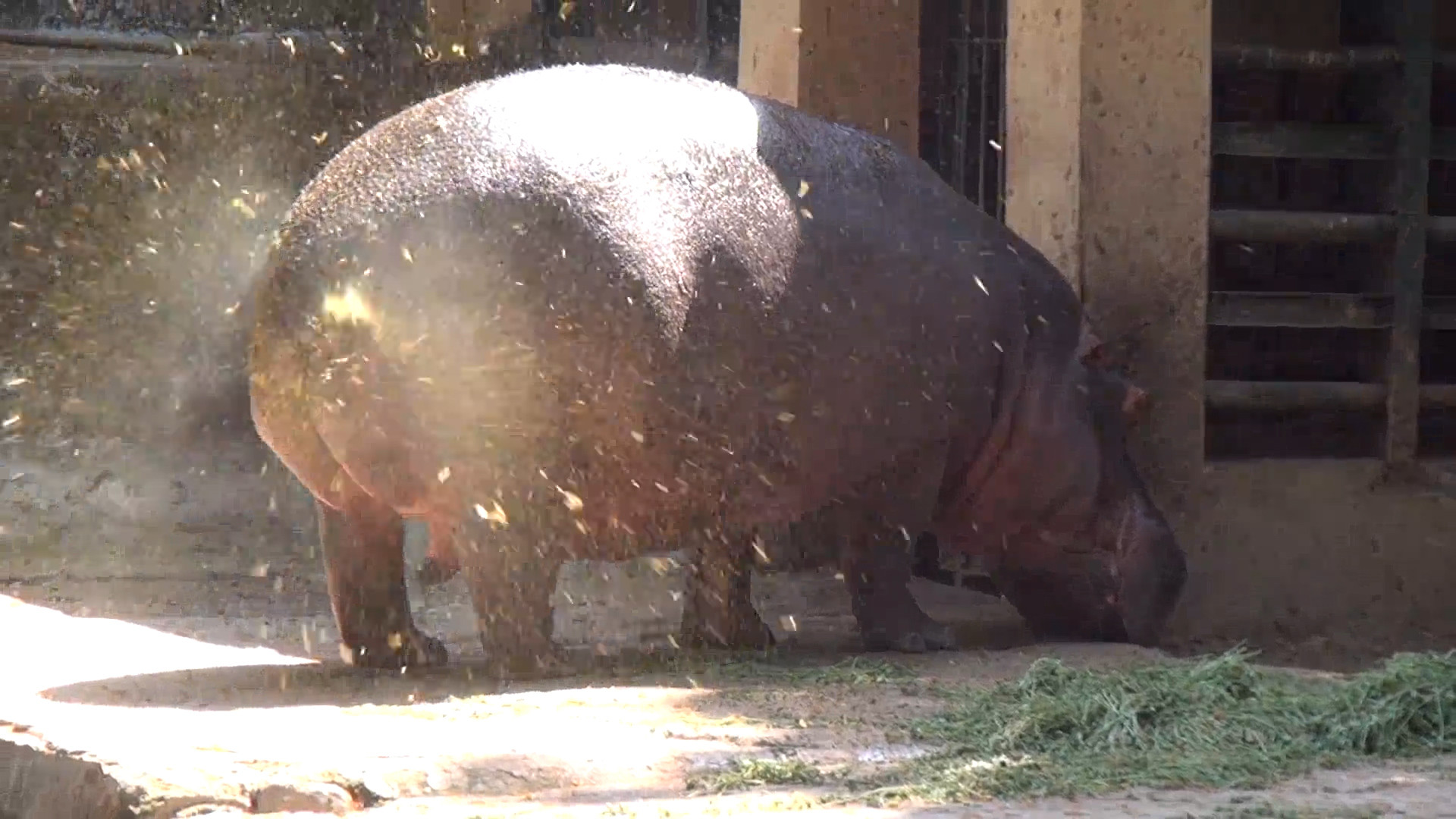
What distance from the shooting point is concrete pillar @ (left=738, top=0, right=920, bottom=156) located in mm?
8438

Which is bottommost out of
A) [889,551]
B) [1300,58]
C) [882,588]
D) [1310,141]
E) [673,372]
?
[882,588]

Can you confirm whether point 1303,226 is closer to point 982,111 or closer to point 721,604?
point 982,111

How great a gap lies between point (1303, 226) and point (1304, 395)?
24.3 inches

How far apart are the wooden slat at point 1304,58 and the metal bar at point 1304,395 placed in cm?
117

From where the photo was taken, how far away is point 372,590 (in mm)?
5926

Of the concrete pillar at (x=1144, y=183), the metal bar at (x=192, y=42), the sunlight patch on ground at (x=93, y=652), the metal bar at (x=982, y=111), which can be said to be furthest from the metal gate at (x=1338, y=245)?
the metal bar at (x=192, y=42)

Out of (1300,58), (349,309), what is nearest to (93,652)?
(349,309)

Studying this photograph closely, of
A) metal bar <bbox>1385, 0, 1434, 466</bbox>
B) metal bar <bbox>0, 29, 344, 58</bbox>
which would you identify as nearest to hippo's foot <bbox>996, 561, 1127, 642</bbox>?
metal bar <bbox>1385, 0, 1434, 466</bbox>

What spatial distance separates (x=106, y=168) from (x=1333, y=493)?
6058 mm

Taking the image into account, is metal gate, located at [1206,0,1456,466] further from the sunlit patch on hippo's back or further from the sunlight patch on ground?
the sunlight patch on ground

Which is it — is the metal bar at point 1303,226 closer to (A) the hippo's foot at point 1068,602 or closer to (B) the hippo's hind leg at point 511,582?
(A) the hippo's foot at point 1068,602

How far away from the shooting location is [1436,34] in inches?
312

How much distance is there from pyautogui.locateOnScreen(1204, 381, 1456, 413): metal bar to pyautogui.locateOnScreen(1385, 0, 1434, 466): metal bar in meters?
0.08

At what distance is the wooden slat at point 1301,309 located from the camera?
733 cm
